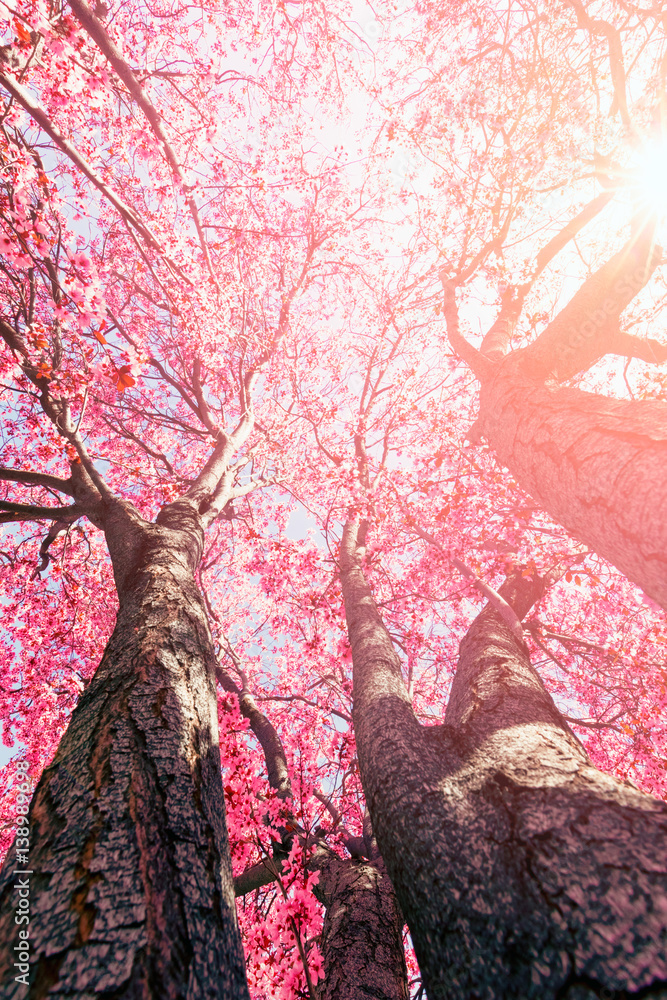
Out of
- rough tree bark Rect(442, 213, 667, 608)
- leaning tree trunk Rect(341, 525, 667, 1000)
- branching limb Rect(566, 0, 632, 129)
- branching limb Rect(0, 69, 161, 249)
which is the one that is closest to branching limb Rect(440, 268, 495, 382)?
rough tree bark Rect(442, 213, 667, 608)

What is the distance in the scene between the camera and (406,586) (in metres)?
7.52

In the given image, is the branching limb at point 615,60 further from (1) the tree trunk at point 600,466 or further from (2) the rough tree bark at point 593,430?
(1) the tree trunk at point 600,466

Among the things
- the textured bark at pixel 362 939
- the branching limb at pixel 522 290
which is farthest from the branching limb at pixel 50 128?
the textured bark at pixel 362 939

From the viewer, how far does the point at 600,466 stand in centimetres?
181

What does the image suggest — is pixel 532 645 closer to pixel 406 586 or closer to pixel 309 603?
pixel 406 586

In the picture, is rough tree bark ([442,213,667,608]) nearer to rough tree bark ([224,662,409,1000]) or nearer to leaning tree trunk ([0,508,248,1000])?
leaning tree trunk ([0,508,248,1000])

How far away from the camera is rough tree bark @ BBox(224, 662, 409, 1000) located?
232 centimetres

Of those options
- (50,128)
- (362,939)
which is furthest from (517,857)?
(50,128)

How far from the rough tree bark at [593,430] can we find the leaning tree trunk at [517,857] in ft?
2.67

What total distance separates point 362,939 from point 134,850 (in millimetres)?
2446

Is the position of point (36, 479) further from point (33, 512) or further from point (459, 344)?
point (459, 344)

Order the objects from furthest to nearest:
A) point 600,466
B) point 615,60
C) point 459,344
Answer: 1. point 459,344
2. point 615,60
3. point 600,466

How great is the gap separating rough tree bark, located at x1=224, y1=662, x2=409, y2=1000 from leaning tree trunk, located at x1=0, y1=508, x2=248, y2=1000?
1109 millimetres

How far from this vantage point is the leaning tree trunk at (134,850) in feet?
2.83
